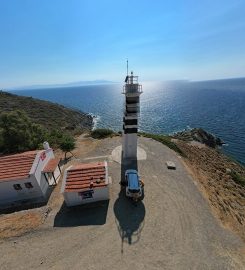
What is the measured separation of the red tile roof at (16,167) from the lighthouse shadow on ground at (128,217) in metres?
10.8

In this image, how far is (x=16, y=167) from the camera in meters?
25.8

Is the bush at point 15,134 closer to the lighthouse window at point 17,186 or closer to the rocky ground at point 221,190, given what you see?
the lighthouse window at point 17,186

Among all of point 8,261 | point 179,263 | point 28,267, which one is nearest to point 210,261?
point 179,263

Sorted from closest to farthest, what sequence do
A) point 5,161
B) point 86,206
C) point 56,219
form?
point 56,219
point 86,206
point 5,161

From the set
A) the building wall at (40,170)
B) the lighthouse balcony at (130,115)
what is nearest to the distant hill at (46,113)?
the lighthouse balcony at (130,115)

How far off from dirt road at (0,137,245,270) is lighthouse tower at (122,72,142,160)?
8.42m

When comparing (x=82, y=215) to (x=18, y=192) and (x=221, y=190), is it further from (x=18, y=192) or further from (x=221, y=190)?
(x=221, y=190)

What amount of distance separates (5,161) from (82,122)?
67.6 metres

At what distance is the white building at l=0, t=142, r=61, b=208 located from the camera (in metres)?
24.5

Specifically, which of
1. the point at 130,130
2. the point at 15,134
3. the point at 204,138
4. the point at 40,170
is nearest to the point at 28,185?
the point at 40,170

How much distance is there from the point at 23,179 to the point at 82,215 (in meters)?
7.94

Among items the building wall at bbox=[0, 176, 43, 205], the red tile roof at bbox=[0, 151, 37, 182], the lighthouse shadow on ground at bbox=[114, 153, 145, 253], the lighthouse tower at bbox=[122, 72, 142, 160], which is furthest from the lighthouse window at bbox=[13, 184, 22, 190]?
the lighthouse tower at bbox=[122, 72, 142, 160]

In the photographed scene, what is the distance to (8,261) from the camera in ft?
58.3

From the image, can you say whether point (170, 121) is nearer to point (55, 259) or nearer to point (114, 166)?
point (114, 166)
